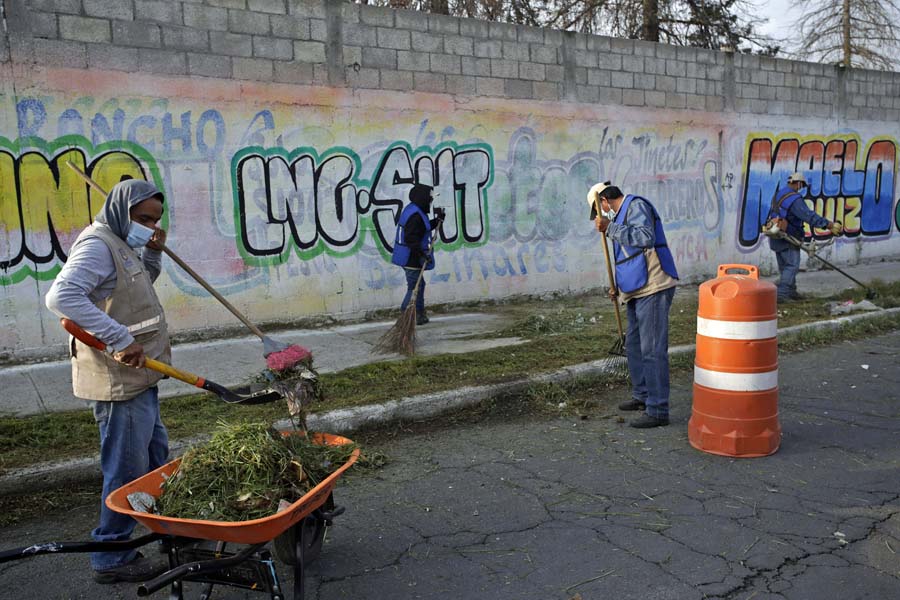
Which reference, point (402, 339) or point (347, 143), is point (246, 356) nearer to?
point (402, 339)

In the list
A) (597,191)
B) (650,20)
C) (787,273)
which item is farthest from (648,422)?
(650,20)

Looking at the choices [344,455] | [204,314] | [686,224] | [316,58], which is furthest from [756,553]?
[686,224]

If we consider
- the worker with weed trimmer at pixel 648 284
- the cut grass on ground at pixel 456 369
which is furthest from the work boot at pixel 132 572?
the worker with weed trimmer at pixel 648 284

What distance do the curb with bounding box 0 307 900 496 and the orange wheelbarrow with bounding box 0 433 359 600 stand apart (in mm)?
1810

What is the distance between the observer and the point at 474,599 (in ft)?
11.0

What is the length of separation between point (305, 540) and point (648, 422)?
3.18 m

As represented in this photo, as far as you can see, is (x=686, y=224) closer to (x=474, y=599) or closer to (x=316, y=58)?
(x=316, y=58)

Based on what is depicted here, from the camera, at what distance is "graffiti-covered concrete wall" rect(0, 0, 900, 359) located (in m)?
7.78

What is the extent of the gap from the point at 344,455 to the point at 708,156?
11578 mm

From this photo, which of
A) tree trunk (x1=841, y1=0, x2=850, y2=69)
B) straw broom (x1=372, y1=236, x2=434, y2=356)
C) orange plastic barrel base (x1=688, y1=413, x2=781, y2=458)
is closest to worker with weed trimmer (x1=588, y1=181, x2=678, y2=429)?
orange plastic barrel base (x1=688, y1=413, x2=781, y2=458)

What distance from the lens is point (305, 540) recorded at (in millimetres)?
3484

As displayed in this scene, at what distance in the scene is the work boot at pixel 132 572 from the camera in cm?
329

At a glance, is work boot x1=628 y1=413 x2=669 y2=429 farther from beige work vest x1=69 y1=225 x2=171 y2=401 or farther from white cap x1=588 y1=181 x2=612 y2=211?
beige work vest x1=69 y1=225 x2=171 y2=401

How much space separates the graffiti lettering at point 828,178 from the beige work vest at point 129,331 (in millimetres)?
12696
